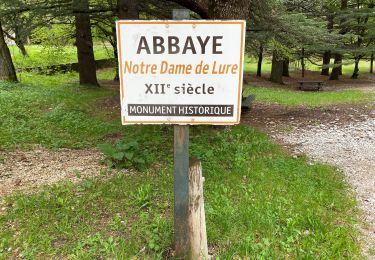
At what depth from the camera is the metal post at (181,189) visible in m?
2.75

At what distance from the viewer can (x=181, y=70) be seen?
254 cm

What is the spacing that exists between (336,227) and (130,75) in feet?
9.74

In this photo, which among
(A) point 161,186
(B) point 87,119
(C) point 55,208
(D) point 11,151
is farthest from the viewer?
(B) point 87,119

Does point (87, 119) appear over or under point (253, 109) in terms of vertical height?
over

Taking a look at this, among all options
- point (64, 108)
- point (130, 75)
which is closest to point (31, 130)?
point (64, 108)

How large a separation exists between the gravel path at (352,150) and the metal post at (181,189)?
6.62ft

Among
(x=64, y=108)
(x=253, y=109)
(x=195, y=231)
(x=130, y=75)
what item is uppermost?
(x=130, y=75)

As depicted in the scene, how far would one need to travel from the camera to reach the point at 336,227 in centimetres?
385

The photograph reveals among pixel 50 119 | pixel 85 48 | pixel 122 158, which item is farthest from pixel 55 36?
pixel 122 158

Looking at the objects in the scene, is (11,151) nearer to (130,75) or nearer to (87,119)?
(87,119)

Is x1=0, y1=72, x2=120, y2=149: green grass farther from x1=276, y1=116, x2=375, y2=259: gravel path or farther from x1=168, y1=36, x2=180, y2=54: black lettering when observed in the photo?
x1=276, y1=116, x2=375, y2=259: gravel path

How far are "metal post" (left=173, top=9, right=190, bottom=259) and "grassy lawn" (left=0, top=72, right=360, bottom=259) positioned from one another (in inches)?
9.8

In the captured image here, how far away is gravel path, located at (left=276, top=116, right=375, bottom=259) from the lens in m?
4.56

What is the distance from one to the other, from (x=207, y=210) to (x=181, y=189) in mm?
1179
